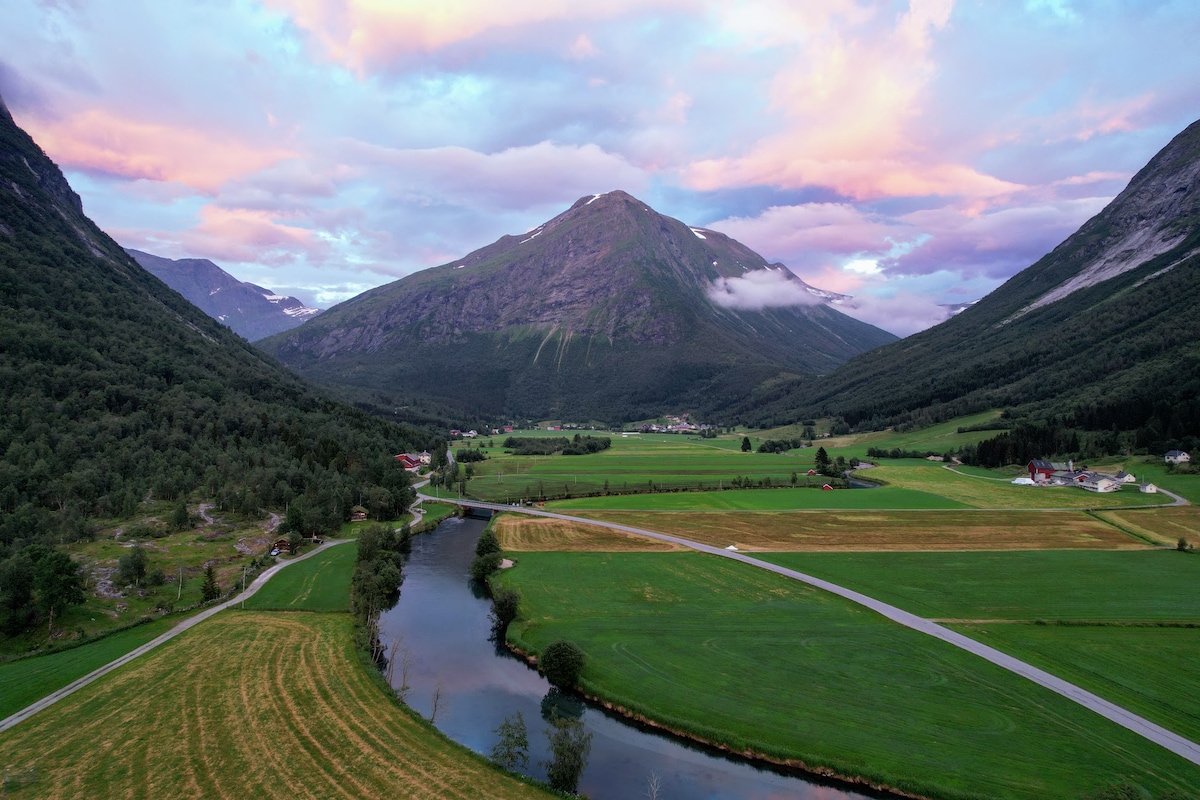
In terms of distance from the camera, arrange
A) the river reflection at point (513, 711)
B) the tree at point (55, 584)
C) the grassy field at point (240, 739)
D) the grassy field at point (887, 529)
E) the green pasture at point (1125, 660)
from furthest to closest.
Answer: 1. the grassy field at point (887, 529)
2. the tree at point (55, 584)
3. the green pasture at point (1125, 660)
4. the river reflection at point (513, 711)
5. the grassy field at point (240, 739)

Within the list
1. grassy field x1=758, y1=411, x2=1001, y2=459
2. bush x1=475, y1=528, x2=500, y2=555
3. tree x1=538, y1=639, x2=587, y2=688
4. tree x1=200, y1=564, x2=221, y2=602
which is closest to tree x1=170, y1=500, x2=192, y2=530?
tree x1=200, y1=564, x2=221, y2=602

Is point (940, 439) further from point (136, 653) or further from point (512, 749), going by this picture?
point (136, 653)

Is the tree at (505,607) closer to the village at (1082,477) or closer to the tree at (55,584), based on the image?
the tree at (55,584)

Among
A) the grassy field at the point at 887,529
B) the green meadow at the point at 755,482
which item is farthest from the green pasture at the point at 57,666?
the green meadow at the point at 755,482

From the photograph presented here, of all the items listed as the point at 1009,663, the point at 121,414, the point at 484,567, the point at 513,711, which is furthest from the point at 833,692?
the point at 121,414

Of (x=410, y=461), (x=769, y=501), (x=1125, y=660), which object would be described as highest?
(x=410, y=461)
